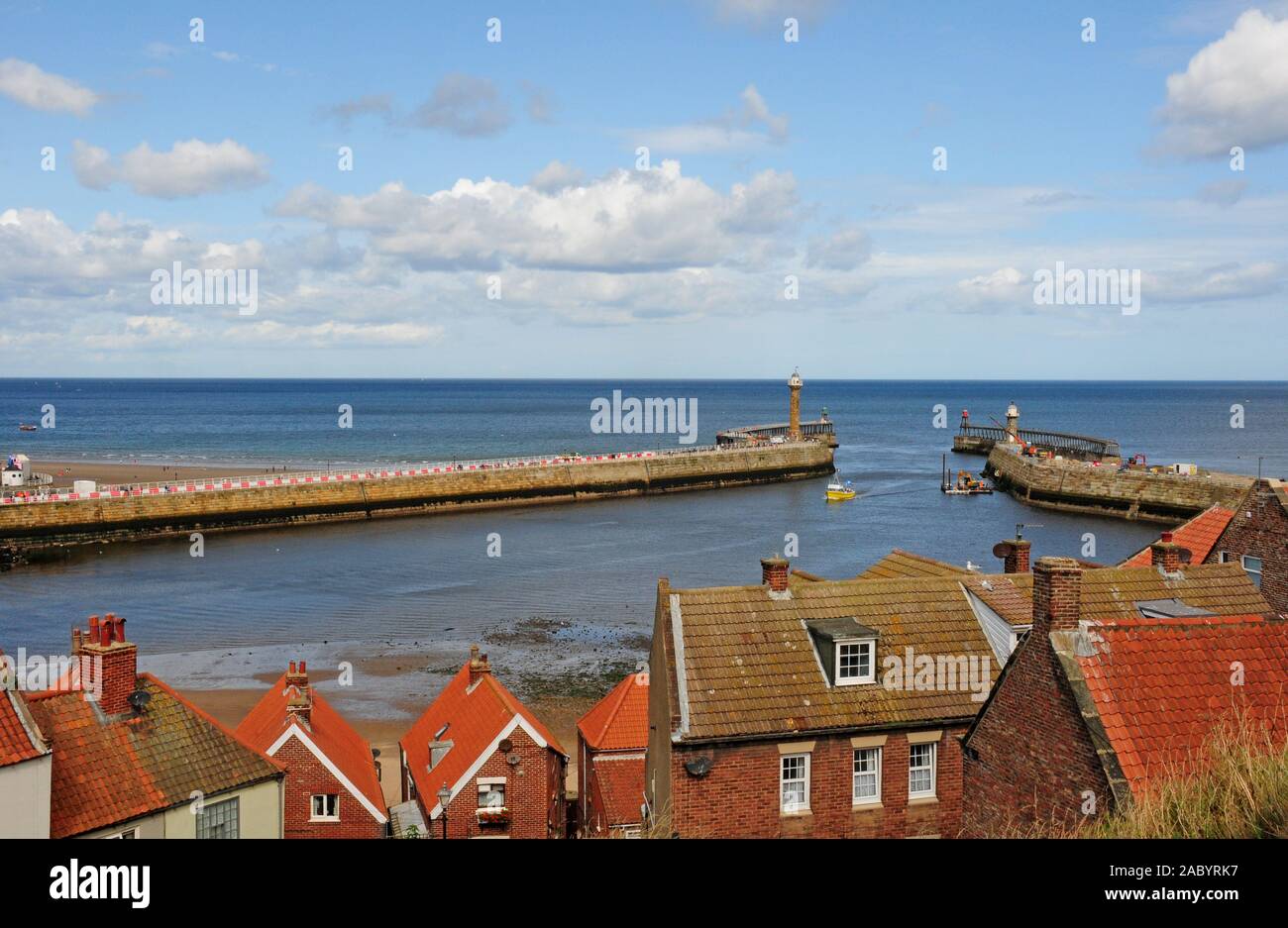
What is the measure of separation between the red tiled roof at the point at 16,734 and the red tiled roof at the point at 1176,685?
1446 cm

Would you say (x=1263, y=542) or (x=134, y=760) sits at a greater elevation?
(x=1263, y=542)

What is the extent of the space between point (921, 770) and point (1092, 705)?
21.0ft

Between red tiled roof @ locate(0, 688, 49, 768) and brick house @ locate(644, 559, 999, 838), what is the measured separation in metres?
9.38

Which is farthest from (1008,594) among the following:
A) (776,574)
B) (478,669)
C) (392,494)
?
(392,494)

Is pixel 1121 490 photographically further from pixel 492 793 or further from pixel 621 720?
pixel 492 793

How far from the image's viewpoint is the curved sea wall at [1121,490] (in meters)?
76.7

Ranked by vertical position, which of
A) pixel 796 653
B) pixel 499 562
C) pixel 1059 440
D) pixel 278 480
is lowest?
pixel 499 562

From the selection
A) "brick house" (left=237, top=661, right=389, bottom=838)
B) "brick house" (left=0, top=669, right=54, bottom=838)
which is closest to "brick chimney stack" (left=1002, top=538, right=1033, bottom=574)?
"brick house" (left=237, top=661, right=389, bottom=838)

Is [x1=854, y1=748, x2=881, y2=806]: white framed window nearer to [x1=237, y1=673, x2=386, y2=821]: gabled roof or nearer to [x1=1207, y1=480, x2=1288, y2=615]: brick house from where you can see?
[x1=1207, y1=480, x2=1288, y2=615]: brick house

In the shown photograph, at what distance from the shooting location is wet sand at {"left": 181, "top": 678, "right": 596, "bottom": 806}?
28.6 m

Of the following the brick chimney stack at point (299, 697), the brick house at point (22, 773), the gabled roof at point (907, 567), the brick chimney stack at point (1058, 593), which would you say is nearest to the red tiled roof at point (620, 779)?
the brick chimney stack at point (299, 697)

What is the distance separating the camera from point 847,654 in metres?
19.2

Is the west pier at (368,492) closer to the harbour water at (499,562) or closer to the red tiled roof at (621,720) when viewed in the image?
the harbour water at (499,562)
